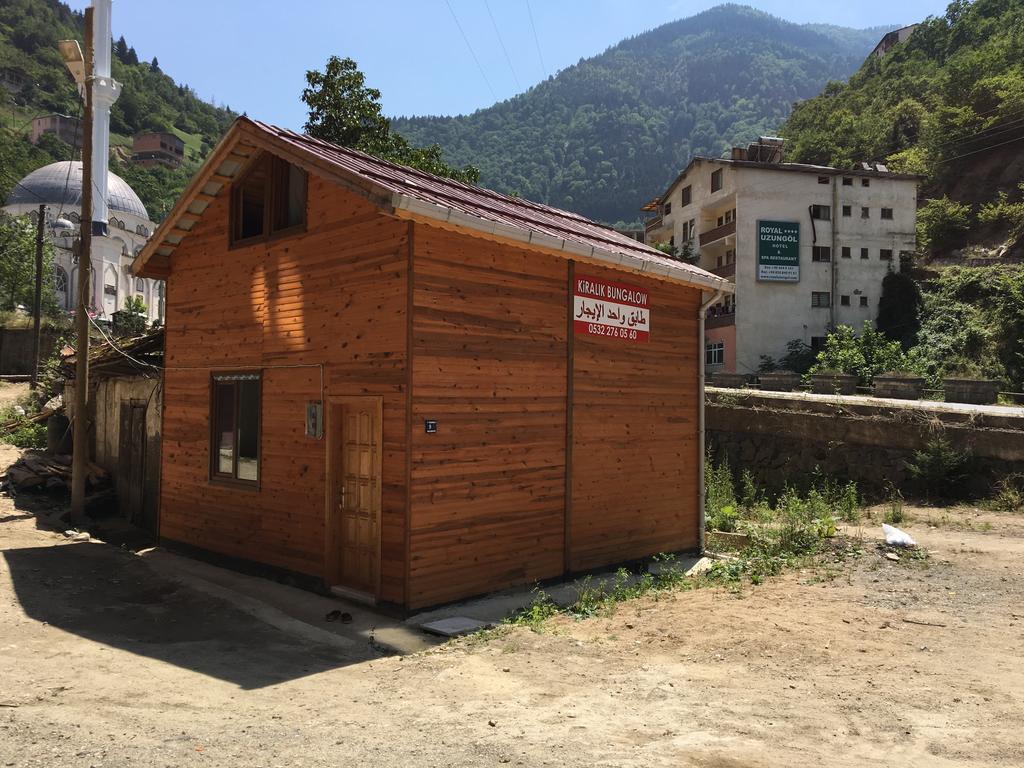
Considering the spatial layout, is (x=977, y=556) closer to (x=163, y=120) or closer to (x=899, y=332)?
(x=899, y=332)

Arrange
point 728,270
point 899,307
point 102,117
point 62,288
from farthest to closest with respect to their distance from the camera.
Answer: point 62,288, point 102,117, point 728,270, point 899,307

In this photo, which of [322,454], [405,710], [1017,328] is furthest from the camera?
[1017,328]

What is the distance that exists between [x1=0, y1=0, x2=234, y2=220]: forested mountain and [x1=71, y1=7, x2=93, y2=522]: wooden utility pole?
8750cm

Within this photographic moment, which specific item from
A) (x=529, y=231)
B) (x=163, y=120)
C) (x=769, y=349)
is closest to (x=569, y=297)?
(x=529, y=231)

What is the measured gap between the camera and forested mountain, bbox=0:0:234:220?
108 metres

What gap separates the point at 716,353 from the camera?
4156 centimetres

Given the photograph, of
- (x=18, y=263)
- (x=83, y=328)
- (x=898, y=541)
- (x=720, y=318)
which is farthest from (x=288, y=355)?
(x=18, y=263)

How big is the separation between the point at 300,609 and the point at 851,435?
13928 mm

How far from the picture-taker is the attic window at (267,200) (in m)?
9.79

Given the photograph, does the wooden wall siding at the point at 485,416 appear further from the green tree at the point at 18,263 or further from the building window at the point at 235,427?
the green tree at the point at 18,263

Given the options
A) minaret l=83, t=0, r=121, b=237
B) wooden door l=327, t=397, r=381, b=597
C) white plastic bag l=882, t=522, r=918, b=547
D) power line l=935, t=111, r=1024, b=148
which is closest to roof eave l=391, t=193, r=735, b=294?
wooden door l=327, t=397, r=381, b=597

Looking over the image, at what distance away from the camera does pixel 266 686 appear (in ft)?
19.2

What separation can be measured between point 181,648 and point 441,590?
259 cm

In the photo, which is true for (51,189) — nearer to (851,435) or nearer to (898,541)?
(851,435)
